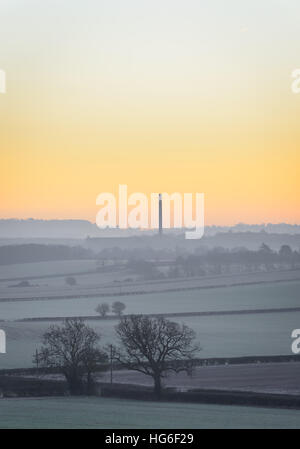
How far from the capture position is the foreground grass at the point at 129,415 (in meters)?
19.8

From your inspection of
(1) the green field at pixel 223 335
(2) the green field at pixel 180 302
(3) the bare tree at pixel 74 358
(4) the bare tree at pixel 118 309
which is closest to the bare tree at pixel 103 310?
(4) the bare tree at pixel 118 309

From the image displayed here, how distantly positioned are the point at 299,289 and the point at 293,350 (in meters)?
35.4

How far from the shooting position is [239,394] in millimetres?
27188

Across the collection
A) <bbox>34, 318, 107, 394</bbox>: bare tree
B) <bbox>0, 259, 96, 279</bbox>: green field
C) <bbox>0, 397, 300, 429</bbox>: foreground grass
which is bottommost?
<bbox>0, 397, 300, 429</bbox>: foreground grass

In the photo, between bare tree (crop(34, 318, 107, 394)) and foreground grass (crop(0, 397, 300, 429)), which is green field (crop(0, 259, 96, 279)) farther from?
foreground grass (crop(0, 397, 300, 429))

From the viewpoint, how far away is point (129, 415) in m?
21.7

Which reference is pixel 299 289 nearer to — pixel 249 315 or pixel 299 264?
pixel 249 315

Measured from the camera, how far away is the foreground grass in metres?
19.8

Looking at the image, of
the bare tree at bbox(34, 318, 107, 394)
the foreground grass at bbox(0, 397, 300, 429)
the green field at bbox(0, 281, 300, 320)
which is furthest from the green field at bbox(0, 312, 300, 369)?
the foreground grass at bbox(0, 397, 300, 429)

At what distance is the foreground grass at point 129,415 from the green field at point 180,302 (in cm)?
3354

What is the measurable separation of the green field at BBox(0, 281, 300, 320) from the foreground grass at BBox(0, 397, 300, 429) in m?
33.5

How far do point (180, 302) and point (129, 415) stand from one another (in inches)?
1821

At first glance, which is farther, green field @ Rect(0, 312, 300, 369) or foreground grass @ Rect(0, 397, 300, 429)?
green field @ Rect(0, 312, 300, 369)

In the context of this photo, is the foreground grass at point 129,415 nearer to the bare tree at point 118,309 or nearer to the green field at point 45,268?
the bare tree at point 118,309
